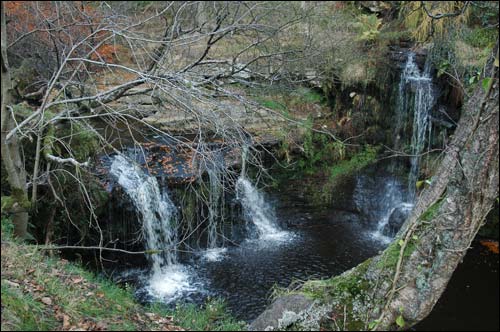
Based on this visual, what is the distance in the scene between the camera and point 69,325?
302 centimetres

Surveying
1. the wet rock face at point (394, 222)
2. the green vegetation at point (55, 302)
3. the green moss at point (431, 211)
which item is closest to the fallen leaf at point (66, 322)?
the green vegetation at point (55, 302)

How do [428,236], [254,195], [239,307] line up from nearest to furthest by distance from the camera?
1. [428,236]
2. [239,307]
3. [254,195]

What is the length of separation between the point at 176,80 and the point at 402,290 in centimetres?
301

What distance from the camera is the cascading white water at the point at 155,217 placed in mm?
7691

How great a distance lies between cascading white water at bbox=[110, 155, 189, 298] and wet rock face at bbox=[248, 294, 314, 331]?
4.44 m

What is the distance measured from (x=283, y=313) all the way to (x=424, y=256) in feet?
3.49

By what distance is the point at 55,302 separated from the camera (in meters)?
3.31

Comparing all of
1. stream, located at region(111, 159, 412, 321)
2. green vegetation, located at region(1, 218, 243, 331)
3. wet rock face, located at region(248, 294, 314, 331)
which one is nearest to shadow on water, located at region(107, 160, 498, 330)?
stream, located at region(111, 159, 412, 321)

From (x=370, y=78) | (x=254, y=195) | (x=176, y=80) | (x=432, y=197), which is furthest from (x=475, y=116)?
(x=370, y=78)

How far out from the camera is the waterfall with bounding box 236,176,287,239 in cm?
920

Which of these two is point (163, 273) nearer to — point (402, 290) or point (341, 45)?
point (402, 290)

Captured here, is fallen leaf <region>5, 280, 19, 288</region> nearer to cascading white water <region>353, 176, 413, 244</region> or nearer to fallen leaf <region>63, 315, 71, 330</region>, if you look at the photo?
fallen leaf <region>63, 315, 71, 330</region>

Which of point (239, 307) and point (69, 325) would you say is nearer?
point (69, 325)

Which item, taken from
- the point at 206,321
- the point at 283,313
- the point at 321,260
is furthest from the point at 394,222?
the point at 283,313
